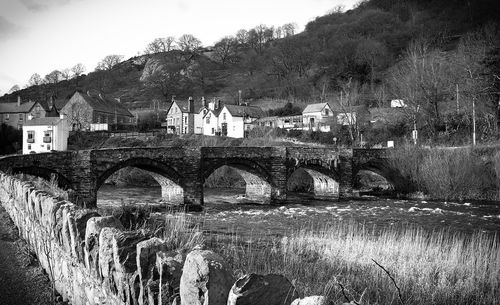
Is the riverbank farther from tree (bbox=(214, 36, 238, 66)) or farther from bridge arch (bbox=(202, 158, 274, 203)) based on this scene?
tree (bbox=(214, 36, 238, 66))

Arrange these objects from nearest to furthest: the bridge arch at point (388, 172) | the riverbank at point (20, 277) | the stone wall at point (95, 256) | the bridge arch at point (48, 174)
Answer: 1. the stone wall at point (95, 256)
2. the riverbank at point (20, 277)
3. the bridge arch at point (48, 174)
4. the bridge arch at point (388, 172)

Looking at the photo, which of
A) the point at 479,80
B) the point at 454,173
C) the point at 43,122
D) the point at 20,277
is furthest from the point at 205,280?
the point at 43,122

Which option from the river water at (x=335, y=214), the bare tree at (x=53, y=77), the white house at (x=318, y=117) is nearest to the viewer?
the river water at (x=335, y=214)

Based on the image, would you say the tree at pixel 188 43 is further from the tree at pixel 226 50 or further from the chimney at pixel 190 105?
the chimney at pixel 190 105

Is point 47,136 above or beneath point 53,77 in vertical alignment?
beneath

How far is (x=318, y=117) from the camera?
65.6m

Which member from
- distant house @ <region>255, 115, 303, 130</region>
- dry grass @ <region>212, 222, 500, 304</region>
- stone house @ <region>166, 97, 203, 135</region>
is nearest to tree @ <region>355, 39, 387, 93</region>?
distant house @ <region>255, 115, 303, 130</region>

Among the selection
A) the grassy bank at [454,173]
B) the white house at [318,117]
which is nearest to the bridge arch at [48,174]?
the grassy bank at [454,173]

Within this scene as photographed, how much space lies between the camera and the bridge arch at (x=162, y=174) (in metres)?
27.8

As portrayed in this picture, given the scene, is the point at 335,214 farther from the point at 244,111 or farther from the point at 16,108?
the point at 16,108

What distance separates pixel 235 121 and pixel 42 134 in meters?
27.7

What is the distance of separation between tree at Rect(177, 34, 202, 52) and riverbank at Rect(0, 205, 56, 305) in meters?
151

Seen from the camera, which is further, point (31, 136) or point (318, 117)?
point (318, 117)

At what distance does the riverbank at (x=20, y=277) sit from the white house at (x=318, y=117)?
56228 mm
